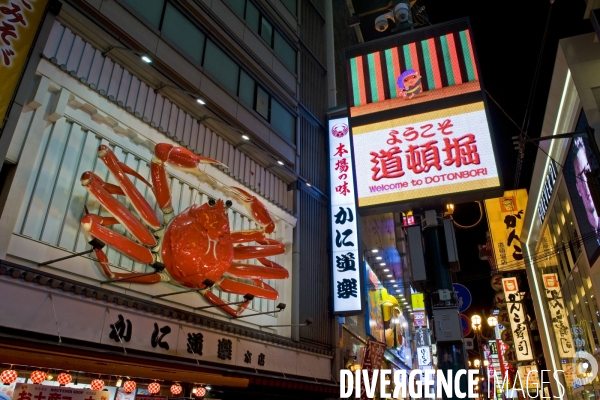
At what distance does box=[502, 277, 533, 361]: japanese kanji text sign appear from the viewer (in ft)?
76.0

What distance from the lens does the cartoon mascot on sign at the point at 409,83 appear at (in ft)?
35.5

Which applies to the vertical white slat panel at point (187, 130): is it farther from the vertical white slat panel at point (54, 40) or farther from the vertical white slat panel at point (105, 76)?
the vertical white slat panel at point (54, 40)

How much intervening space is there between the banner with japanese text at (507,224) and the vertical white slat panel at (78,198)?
849 inches

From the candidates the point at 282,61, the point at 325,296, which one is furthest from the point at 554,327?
the point at 282,61

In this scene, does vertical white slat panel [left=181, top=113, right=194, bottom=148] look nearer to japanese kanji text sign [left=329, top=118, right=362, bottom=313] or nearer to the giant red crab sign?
the giant red crab sign

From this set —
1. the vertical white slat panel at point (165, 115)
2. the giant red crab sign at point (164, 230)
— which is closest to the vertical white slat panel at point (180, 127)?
the vertical white slat panel at point (165, 115)

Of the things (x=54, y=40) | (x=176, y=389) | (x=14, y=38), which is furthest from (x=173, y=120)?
(x=176, y=389)

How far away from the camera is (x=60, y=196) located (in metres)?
8.45

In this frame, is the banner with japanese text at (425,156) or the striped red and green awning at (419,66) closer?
the banner with japanese text at (425,156)

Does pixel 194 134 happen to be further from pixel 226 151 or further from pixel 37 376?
pixel 37 376

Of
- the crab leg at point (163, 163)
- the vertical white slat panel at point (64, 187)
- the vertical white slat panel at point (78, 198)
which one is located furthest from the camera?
the crab leg at point (163, 163)

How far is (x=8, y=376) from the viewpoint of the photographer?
262 inches

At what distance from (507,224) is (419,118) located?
1696 cm

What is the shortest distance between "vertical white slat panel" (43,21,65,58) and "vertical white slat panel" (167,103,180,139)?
127 inches
